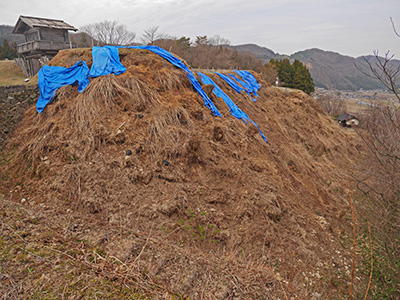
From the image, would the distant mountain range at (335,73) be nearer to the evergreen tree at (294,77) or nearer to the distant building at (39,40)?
the evergreen tree at (294,77)

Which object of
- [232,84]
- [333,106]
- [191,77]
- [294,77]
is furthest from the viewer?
[333,106]

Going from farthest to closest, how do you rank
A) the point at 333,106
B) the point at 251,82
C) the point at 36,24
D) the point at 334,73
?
the point at 334,73, the point at 333,106, the point at 251,82, the point at 36,24

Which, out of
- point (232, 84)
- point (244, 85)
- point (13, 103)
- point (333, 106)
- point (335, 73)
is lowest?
point (333, 106)

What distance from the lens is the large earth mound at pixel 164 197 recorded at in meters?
2.75

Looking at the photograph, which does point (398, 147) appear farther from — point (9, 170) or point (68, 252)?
point (9, 170)

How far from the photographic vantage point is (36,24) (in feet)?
30.0

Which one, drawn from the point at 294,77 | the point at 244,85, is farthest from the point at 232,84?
the point at 294,77

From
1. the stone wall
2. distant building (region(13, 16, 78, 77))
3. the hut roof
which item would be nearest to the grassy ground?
distant building (region(13, 16, 78, 77))

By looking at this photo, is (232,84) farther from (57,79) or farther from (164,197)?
(164,197)

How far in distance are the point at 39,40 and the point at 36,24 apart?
0.59 metres

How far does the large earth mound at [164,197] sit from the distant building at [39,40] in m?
2.53

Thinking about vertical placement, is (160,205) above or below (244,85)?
below

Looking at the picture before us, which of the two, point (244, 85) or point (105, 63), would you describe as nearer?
point (105, 63)

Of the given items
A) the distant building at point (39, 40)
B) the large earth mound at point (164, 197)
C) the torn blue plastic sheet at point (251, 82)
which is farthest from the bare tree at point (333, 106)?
the distant building at point (39, 40)
